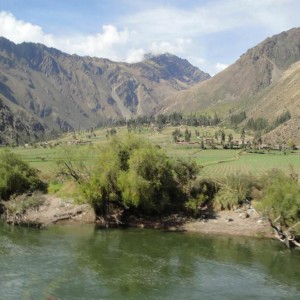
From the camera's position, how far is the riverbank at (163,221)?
249 feet

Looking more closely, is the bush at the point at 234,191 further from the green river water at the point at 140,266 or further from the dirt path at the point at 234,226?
the green river water at the point at 140,266

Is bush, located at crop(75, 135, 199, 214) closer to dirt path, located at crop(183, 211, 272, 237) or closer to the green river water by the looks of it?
the green river water

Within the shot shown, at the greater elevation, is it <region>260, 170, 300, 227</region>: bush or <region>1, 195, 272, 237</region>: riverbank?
<region>260, 170, 300, 227</region>: bush

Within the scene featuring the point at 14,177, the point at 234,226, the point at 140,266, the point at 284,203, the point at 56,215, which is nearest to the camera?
the point at 140,266

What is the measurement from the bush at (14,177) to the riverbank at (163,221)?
849 centimetres

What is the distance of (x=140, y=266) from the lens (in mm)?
56406

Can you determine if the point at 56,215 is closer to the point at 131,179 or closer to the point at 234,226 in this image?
the point at 131,179

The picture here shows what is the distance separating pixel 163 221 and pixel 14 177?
33.7 m

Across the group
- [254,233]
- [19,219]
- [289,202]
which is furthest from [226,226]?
[19,219]

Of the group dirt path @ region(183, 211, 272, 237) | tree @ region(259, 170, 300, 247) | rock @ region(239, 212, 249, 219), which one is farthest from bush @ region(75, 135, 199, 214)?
tree @ region(259, 170, 300, 247)

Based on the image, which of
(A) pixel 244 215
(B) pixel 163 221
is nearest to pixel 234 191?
(A) pixel 244 215

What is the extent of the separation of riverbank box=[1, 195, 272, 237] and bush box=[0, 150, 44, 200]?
27.9 feet

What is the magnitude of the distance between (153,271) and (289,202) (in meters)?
26.7

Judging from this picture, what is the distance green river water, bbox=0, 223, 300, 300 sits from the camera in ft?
156
